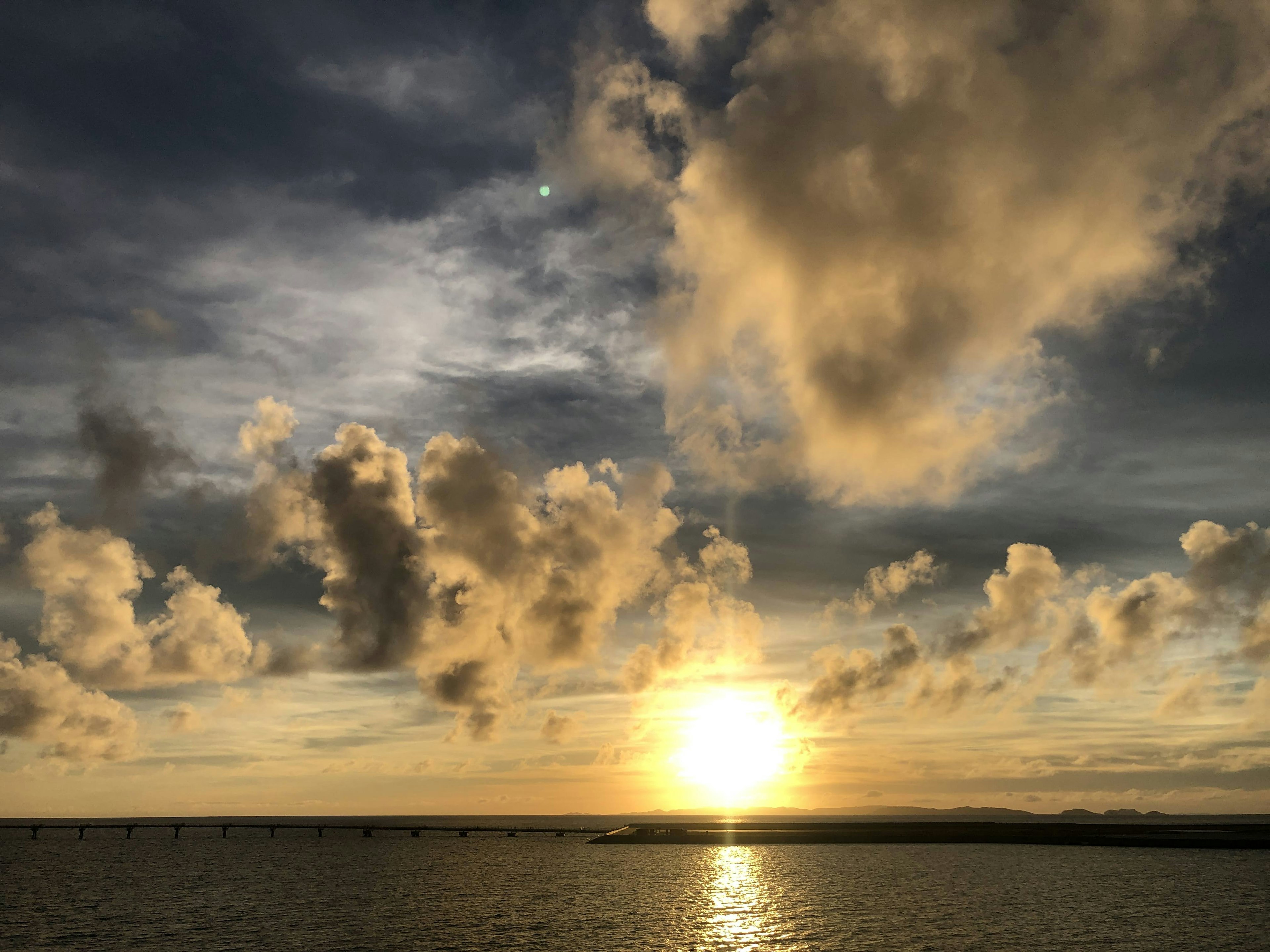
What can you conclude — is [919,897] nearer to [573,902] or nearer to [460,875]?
[573,902]

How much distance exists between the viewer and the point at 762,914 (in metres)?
95.9

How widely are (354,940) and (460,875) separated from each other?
2841 inches

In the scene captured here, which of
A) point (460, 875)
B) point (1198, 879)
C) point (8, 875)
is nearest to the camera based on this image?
point (1198, 879)

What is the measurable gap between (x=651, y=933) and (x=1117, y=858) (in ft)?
355

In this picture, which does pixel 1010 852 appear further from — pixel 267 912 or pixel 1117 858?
pixel 267 912

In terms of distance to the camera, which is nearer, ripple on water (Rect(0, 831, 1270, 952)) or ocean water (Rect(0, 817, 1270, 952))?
ocean water (Rect(0, 817, 1270, 952))

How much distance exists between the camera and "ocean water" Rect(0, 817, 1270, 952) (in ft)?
269

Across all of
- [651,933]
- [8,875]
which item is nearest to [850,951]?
[651,933]

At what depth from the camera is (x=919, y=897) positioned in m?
108

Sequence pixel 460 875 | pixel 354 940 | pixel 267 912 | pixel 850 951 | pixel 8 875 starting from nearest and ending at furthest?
pixel 850 951 < pixel 354 940 < pixel 267 912 < pixel 460 875 < pixel 8 875

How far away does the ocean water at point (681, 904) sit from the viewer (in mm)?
82000

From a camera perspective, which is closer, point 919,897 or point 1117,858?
point 919,897

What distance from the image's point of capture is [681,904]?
10619 centimetres

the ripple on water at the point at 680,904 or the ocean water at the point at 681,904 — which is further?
the ripple on water at the point at 680,904
